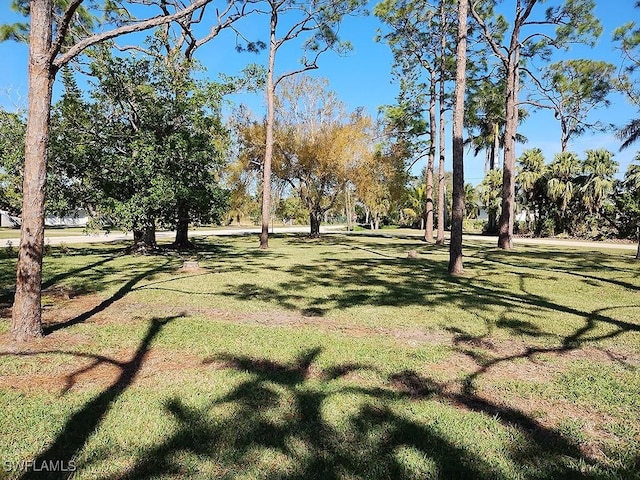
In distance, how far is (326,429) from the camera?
8.55 ft

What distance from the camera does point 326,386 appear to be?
3.25 m

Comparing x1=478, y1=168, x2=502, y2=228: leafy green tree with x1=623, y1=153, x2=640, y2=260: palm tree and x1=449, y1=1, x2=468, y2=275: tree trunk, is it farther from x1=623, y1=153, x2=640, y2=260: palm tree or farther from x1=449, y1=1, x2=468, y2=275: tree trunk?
x1=449, y1=1, x2=468, y2=275: tree trunk

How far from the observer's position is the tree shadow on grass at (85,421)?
2266 millimetres

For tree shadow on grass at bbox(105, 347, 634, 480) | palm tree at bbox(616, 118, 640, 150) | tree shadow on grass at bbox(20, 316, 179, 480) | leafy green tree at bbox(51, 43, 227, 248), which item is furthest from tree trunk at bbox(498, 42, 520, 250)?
tree shadow on grass at bbox(20, 316, 179, 480)

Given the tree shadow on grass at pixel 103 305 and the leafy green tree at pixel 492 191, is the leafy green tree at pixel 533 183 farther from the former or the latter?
the tree shadow on grass at pixel 103 305

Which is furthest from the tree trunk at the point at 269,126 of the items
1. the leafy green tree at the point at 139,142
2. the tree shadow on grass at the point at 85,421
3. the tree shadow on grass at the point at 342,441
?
the tree shadow on grass at the point at 342,441

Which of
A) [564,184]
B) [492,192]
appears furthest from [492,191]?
[564,184]

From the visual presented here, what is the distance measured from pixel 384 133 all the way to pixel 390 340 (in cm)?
1662

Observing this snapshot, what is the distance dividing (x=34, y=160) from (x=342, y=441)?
4.15m

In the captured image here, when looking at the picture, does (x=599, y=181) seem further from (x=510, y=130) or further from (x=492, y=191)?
(x=510, y=130)

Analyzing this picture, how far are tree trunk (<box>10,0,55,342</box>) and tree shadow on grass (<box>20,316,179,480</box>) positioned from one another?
117cm

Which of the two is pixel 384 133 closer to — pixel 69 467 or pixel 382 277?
pixel 382 277

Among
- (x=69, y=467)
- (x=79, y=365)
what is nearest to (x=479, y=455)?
(x=69, y=467)

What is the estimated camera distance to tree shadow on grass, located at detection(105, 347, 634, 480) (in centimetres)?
221
